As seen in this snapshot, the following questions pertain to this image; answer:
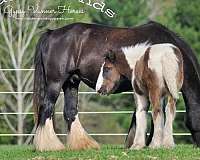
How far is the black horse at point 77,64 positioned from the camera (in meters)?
10.1

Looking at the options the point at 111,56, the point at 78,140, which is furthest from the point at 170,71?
the point at 78,140

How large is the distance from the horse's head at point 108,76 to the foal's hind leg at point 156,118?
95 cm

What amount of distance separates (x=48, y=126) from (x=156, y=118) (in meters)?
1.87

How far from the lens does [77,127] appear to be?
416 inches

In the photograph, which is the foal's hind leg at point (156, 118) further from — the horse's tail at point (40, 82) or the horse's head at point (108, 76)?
the horse's tail at point (40, 82)

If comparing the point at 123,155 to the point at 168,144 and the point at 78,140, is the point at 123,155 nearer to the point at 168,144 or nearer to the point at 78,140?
the point at 168,144

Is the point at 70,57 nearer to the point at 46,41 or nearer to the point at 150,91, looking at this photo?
the point at 46,41

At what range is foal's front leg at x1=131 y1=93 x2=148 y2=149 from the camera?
30.9ft

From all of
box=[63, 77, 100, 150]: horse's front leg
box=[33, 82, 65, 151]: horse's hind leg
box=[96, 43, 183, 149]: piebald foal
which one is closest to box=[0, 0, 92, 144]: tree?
box=[63, 77, 100, 150]: horse's front leg

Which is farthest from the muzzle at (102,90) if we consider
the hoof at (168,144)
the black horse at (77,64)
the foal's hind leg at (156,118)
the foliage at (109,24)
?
the foliage at (109,24)

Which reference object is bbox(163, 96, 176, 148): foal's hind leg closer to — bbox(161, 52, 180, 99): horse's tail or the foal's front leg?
bbox(161, 52, 180, 99): horse's tail

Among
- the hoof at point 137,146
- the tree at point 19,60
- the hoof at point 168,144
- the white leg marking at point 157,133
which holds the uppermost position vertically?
the white leg marking at point 157,133

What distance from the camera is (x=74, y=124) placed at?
34.9 feet

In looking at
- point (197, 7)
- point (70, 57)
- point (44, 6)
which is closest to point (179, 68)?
point (70, 57)
